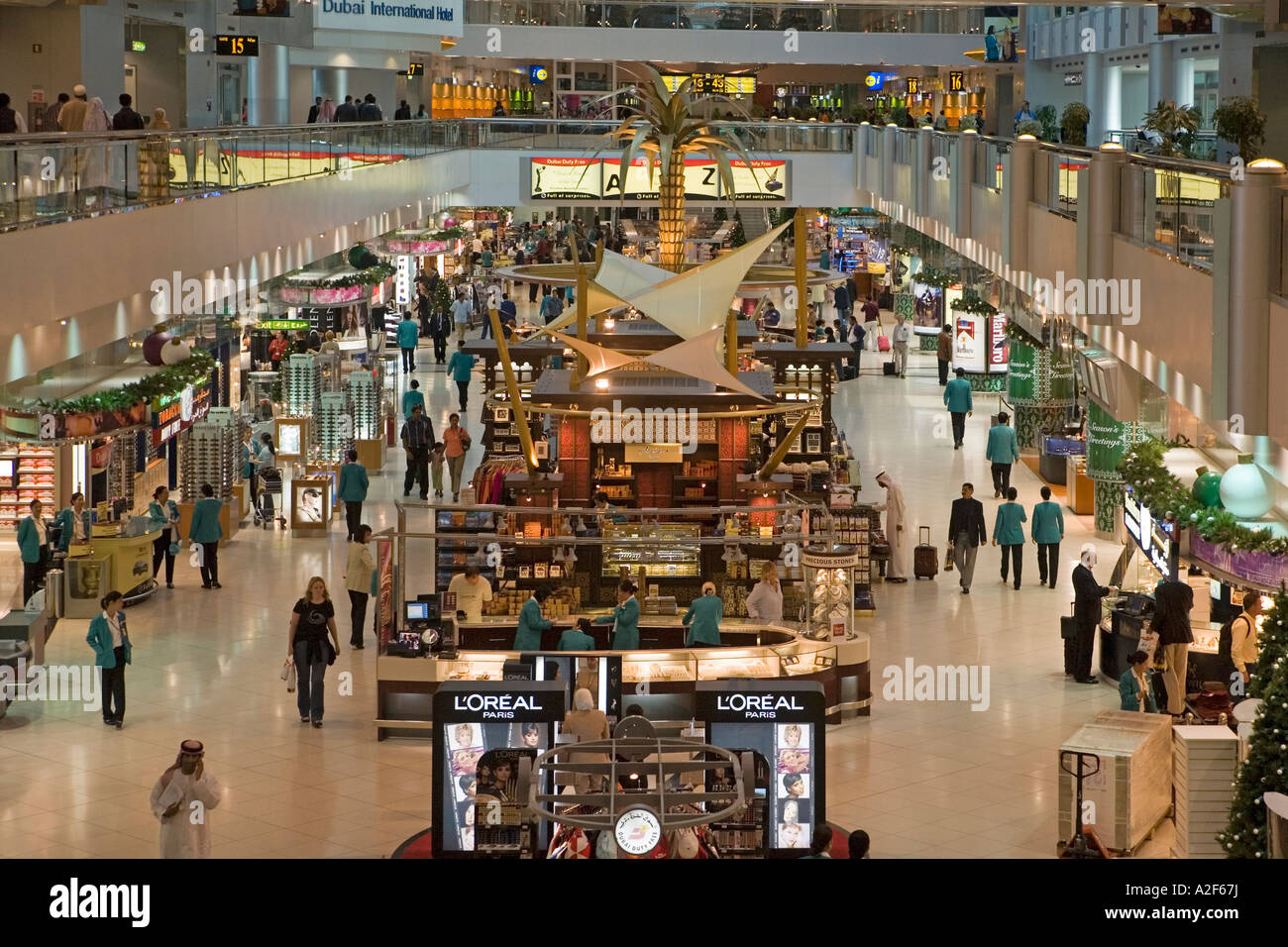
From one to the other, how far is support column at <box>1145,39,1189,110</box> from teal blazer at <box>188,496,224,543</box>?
22004 mm

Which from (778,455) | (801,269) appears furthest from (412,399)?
(778,455)

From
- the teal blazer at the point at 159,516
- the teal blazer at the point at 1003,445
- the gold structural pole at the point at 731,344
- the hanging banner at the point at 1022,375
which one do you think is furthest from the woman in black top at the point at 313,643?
the hanging banner at the point at 1022,375

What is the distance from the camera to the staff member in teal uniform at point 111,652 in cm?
1405

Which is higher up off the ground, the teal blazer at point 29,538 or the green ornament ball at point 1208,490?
the green ornament ball at point 1208,490

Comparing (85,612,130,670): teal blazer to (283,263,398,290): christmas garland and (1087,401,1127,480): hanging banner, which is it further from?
(283,263,398,290): christmas garland

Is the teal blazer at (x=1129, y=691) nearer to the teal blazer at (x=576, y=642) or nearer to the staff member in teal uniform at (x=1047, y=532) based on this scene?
the teal blazer at (x=576, y=642)

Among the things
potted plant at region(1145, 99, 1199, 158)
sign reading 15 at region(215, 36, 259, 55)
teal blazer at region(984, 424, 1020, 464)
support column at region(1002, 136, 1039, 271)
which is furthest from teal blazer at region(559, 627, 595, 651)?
sign reading 15 at region(215, 36, 259, 55)

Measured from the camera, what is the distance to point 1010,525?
19531 mm

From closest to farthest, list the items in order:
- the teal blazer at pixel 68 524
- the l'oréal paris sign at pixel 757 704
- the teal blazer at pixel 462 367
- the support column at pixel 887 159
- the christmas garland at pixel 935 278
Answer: the l'oréal paris sign at pixel 757 704 < the teal blazer at pixel 68 524 < the teal blazer at pixel 462 367 < the support column at pixel 887 159 < the christmas garland at pixel 935 278

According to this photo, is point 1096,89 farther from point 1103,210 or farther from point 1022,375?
point 1103,210

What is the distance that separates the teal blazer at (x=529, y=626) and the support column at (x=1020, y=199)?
626cm

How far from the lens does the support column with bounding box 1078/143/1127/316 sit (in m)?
13.6

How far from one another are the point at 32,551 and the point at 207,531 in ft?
5.98
